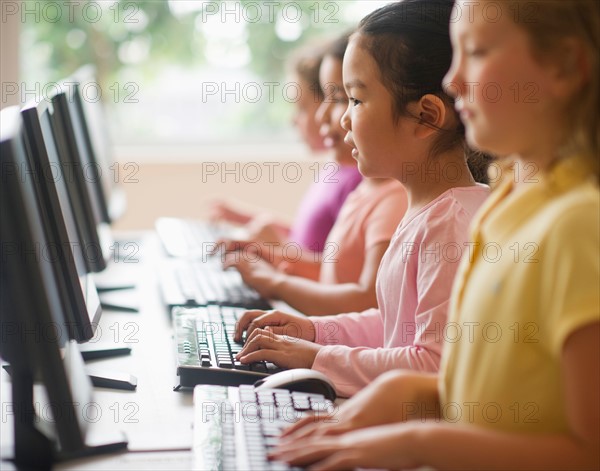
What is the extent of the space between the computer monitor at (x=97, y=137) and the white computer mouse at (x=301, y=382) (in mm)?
1052

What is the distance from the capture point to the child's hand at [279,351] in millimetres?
1125

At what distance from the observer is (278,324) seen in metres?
1.27

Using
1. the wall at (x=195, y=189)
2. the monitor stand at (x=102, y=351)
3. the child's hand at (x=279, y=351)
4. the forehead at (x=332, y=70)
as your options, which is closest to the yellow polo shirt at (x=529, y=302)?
the child's hand at (x=279, y=351)

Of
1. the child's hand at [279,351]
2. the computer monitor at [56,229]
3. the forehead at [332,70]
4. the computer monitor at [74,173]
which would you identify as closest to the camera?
the computer monitor at [56,229]

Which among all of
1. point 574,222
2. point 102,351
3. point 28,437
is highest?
point 574,222

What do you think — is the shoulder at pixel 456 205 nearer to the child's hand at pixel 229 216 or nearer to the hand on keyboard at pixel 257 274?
the hand on keyboard at pixel 257 274

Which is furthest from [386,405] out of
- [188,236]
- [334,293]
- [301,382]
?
[188,236]

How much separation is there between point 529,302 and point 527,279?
19 millimetres

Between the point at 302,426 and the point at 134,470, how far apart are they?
0.60 ft

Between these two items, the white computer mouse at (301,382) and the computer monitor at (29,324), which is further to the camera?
the white computer mouse at (301,382)

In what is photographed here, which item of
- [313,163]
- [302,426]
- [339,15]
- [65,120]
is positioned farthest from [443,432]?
[339,15]

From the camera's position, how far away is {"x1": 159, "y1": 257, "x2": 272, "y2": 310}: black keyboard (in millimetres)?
1544

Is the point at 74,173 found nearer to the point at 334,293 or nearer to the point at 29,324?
the point at 334,293

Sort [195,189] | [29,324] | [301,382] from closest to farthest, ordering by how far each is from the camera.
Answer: [29,324]
[301,382]
[195,189]
